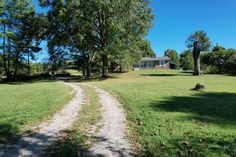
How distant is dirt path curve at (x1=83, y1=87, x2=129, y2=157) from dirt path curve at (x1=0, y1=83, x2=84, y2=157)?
3.73 ft

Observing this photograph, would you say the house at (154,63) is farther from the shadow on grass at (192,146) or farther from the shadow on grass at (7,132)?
the shadow on grass at (192,146)

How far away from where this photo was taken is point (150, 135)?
7043 millimetres

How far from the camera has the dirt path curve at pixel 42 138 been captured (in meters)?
5.80

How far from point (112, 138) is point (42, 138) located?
1824mm

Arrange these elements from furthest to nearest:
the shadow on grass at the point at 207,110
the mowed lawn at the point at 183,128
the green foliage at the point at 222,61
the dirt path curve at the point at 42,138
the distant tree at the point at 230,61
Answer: the green foliage at the point at 222,61, the distant tree at the point at 230,61, the shadow on grass at the point at 207,110, the mowed lawn at the point at 183,128, the dirt path curve at the point at 42,138

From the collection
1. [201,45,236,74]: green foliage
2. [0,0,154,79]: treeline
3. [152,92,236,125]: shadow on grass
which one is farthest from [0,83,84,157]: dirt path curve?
[201,45,236,74]: green foliage

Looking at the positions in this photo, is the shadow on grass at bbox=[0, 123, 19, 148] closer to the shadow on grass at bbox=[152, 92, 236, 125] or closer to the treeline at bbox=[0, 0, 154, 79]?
the shadow on grass at bbox=[152, 92, 236, 125]

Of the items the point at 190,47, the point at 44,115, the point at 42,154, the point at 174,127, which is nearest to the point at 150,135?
the point at 174,127

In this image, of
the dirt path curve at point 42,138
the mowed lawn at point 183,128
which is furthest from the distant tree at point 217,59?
the dirt path curve at point 42,138

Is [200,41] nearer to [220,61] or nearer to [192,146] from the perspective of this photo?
[220,61]

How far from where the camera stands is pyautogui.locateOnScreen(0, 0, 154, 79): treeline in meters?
32.9

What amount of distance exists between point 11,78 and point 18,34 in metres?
6.84

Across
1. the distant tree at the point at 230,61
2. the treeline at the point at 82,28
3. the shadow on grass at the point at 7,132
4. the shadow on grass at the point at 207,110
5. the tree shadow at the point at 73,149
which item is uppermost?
the treeline at the point at 82,28

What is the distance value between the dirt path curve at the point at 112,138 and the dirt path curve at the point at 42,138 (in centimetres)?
114
